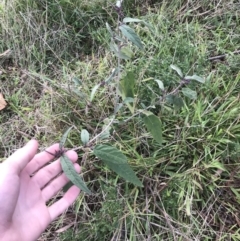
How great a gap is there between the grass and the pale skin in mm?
172

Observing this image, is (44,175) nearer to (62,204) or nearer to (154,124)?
(62,204)

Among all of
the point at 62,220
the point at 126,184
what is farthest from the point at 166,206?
the point at 62,220

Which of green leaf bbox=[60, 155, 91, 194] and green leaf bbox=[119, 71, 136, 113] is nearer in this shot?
green leaf bbox=[60, 155, 91, 194]

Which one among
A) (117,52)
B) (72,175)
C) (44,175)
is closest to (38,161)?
(44,175)

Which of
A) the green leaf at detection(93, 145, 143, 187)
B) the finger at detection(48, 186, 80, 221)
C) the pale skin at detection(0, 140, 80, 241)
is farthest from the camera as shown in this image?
the finger at detection(48, 186, 80, 221)

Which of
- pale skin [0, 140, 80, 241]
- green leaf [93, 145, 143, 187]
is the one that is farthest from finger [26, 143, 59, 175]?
green leaf [93, 145, 143, 187]

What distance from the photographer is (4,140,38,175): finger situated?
4.50ft

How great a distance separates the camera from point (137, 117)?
1725 mm

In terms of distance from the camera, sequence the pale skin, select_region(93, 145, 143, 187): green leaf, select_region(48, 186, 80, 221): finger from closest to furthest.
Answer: select_region(93, 145, 143, 187): green leaf, the pale skin, select_region(48, 186, 80, 221): finger

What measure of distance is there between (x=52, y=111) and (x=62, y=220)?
552 mm

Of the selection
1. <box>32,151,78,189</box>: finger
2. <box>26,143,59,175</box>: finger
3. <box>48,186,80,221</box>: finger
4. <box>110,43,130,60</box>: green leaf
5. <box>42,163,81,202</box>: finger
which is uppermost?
<box>110,43,130,60</box>: green leaf

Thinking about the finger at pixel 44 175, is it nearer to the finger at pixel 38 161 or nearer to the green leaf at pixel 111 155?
the finger at pixel 38 161

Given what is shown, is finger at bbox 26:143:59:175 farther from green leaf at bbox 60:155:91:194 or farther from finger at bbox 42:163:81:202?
green leaf at bbox 60:155:91:194

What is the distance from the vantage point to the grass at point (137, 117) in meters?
1.60
